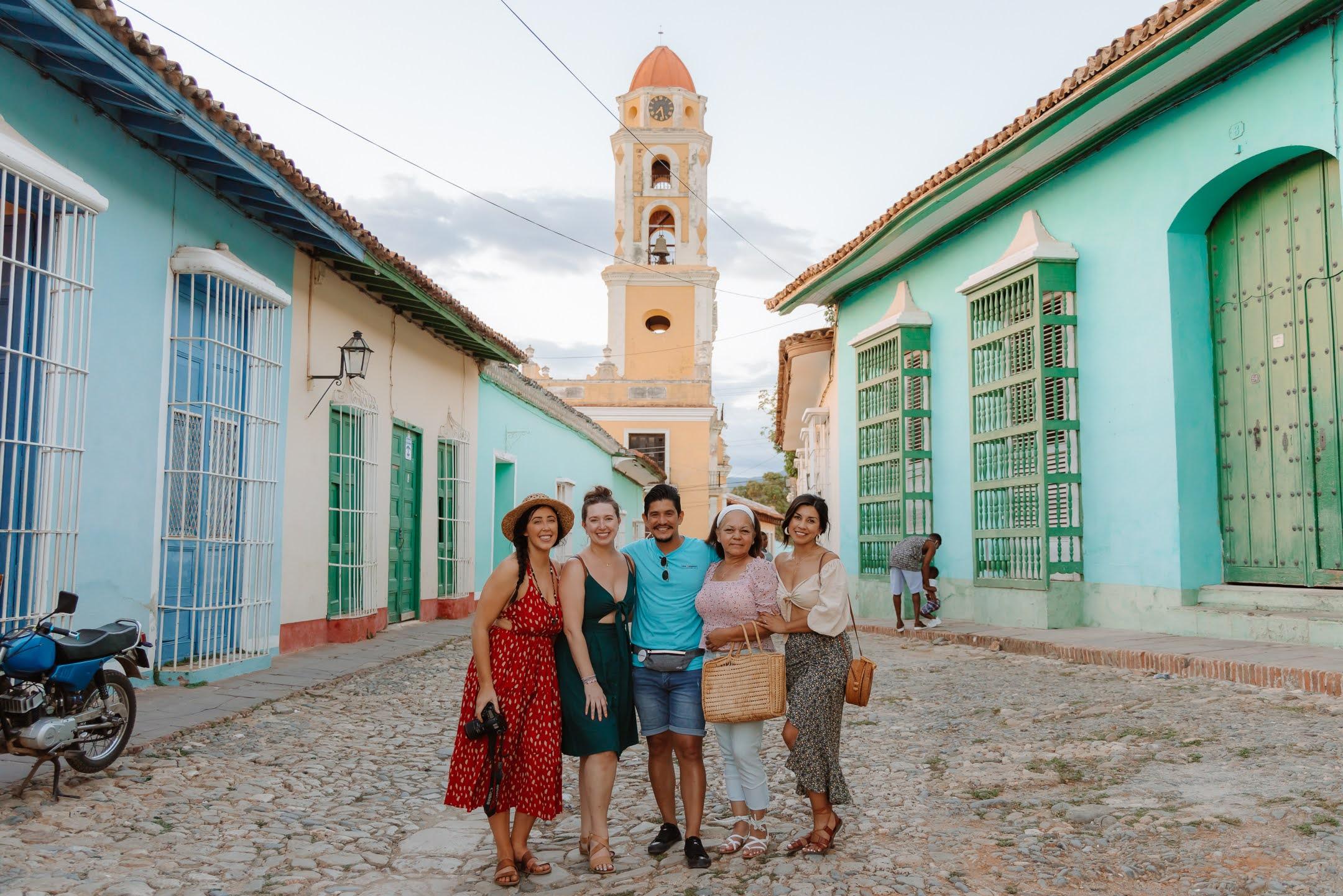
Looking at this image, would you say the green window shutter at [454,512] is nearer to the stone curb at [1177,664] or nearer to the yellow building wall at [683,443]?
the stone curb at [1177,664]

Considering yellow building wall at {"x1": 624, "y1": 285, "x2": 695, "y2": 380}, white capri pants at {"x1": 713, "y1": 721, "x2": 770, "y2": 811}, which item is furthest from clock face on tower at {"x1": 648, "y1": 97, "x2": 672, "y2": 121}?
white capri pants at {"x1": 713, "y1": 721, "x2": 770, "y2": 811}

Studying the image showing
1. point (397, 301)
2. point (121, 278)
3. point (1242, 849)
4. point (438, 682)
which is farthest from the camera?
point (397, 301)

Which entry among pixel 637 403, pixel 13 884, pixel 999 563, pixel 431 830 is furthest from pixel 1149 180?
pixel 637 403

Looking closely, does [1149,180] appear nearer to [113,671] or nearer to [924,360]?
[924,360]

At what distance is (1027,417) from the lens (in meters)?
9.65

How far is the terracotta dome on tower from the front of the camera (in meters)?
32.7

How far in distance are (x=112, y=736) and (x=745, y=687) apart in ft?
9.62

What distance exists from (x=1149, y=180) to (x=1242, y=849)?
629 cm

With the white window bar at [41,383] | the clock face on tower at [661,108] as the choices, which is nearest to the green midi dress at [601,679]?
the white window bar at [41,383]

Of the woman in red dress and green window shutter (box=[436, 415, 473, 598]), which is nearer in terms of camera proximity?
the woman in red dress

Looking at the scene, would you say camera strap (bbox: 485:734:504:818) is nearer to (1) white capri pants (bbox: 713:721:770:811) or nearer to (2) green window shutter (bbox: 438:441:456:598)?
(1) white capri pants (bbox: 713:721:770:811)

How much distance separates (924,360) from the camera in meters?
12.0

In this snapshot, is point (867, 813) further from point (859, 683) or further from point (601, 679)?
point (601, 679)

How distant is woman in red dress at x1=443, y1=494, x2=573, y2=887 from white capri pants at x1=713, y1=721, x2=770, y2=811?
59 centimetres
